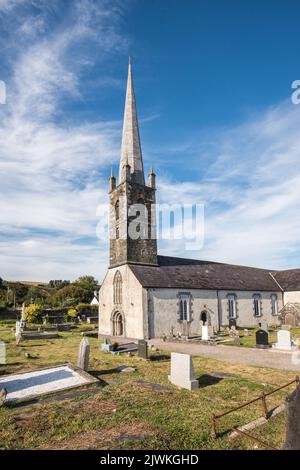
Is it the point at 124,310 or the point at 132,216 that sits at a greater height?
the point at 132,216

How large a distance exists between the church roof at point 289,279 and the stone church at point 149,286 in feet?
10.7

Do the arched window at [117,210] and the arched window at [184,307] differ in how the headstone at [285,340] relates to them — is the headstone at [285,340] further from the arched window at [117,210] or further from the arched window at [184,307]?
the arched window at [117,210]

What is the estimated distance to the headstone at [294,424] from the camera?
4.59 m

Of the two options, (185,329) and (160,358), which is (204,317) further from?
(160,358)

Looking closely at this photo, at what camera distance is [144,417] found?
778 cm

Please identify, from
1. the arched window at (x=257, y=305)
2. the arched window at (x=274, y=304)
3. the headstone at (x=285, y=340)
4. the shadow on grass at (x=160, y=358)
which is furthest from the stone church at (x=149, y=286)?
the headstone at (x=285, y=340)

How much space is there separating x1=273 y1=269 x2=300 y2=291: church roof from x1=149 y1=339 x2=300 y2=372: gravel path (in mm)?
21966

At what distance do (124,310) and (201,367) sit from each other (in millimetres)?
14754

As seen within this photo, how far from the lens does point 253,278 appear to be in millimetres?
38719

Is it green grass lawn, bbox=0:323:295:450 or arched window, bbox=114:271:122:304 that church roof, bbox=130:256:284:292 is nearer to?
arched window, bbox=114:271:122:304

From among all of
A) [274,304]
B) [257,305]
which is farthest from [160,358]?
[274,304]

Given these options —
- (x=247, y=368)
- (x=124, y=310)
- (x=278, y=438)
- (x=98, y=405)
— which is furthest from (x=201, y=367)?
(x=124, y=310)
